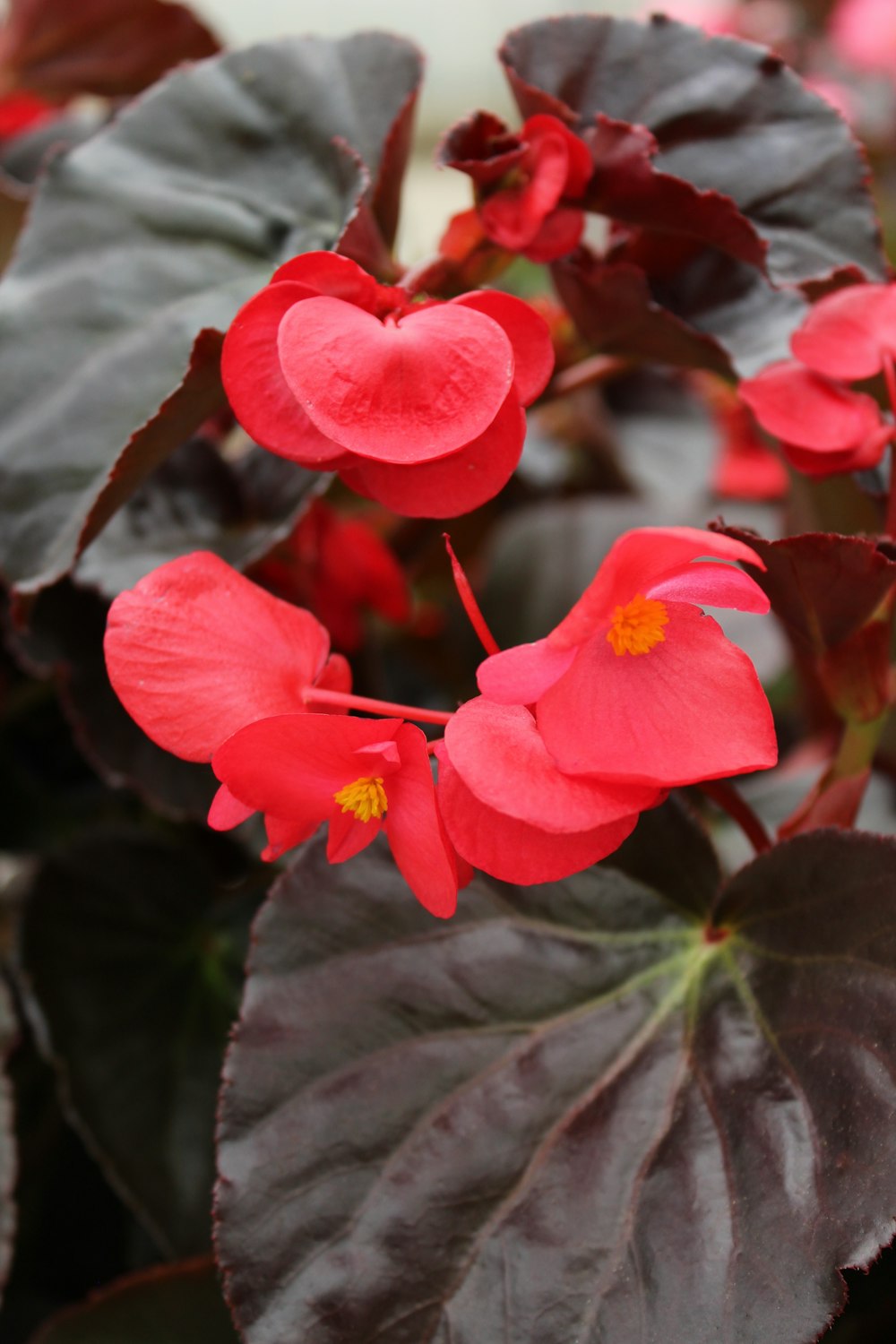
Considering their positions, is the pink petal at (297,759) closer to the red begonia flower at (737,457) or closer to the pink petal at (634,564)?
the pink petal at (634,564)

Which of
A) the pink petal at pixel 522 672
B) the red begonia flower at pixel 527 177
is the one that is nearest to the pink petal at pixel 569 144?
the red begonia flower at pixel 527 177

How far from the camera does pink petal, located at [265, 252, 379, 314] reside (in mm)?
328

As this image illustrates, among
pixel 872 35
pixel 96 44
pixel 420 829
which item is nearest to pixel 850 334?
pixel 420 829

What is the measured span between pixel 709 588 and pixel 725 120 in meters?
0.25

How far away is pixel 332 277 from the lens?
33 cm

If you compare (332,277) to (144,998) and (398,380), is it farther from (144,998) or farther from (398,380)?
(144,998)

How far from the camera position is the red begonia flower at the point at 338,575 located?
0.60 meters

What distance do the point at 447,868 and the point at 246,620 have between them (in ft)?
0.31

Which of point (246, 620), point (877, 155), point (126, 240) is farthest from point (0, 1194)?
point (877, 155)

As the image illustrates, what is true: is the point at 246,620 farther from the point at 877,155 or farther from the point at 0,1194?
the point at 877,155

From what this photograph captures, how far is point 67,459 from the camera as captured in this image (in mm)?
442

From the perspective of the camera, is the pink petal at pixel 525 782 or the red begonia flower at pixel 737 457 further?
the red begonia flower at pixel 737 457

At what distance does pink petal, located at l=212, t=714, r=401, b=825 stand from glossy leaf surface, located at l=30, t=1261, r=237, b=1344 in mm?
276

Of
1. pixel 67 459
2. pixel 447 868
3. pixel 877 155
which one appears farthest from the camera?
pixel 877 155
